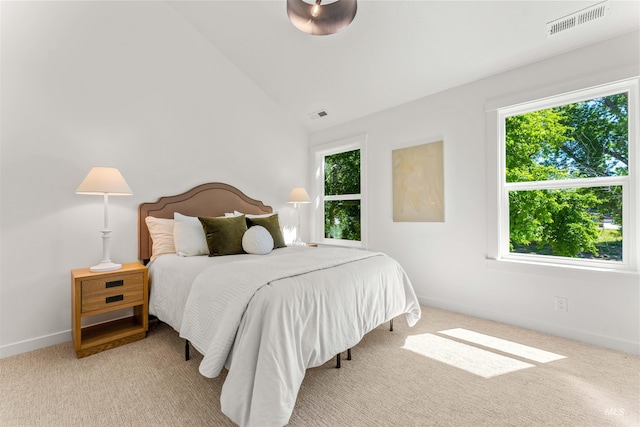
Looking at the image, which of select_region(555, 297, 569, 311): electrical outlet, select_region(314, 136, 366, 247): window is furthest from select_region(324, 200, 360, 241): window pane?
select_region(555, 297, 569, 311): electrical outlet

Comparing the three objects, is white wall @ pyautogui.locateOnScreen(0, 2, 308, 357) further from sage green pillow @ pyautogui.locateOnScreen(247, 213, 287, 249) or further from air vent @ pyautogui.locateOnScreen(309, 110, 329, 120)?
air vent @ pyautogui.locateOnScreen(309, 110, 329, 120)

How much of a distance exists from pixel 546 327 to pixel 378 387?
1.80 m

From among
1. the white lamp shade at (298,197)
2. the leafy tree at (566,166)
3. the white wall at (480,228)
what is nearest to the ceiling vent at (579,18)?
the white wall at (480,228)

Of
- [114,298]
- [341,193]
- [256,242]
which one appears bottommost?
[114,298]

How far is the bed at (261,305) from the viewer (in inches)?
51.4

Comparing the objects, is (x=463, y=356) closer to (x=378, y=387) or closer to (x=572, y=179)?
(x=378, y=387)

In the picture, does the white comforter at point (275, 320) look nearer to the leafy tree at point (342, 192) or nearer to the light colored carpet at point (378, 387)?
the light colored carpet at point (378, 387)

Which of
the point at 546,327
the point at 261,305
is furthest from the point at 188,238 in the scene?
the point at 546,327

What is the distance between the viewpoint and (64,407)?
154 centimetres

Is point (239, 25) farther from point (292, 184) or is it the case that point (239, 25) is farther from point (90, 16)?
point (292, 184)

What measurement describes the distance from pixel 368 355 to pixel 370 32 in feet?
9.44

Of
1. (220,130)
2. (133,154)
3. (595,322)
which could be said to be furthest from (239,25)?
(595,322)

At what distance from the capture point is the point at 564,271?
2.38m

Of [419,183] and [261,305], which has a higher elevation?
[419,183]
